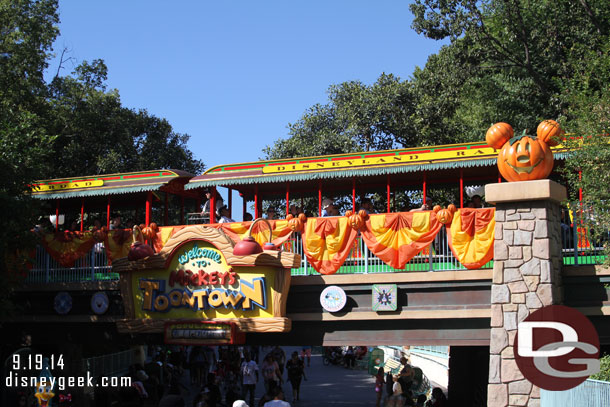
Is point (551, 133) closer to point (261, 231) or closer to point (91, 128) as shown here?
point (261, 231)

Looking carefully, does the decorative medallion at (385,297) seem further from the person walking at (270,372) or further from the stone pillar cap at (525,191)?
the person walking at (270,372)

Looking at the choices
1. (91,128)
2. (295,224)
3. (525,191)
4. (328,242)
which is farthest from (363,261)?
(91,128)

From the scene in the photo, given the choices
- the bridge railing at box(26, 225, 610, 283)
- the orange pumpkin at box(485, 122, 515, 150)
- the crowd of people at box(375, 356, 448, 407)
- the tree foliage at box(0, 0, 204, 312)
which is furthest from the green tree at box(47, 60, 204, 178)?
the orange pumpkin at box(485, 122, 515, 150)

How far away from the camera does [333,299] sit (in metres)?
15.1

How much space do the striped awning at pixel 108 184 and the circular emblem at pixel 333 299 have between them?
18.5 ft

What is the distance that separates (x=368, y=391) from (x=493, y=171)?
12871 mm

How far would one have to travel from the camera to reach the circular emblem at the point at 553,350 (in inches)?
453

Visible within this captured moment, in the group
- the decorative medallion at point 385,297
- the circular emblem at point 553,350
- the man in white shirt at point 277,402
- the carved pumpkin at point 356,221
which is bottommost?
the man in white shirt at point 277,402

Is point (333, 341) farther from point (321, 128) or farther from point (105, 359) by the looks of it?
point (321, 128)

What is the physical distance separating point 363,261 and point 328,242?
3.74 ft

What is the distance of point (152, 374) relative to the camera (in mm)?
20547

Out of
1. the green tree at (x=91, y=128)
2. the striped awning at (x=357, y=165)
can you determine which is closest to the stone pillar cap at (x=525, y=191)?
the striped awning at (x=357, y=165)

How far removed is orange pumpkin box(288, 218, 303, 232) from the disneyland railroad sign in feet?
2.54

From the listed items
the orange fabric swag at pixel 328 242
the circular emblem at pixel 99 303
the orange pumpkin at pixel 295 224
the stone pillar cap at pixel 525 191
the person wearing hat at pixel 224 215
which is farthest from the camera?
the circular emblem at pixel 99 303
